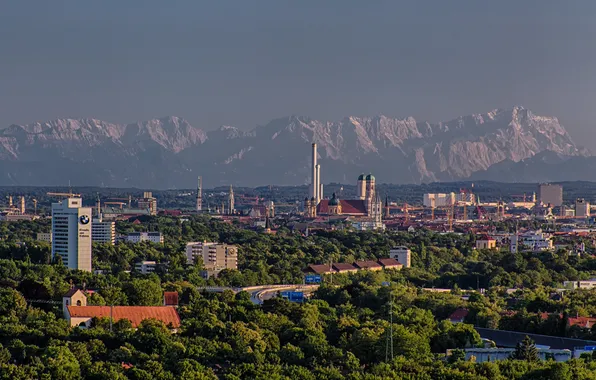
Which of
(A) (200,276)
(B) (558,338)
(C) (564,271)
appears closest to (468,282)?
(C) (564,271)

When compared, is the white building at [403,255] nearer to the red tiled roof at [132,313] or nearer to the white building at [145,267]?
the white building at [145,267]

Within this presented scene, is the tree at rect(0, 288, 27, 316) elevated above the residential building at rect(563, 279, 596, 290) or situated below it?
above

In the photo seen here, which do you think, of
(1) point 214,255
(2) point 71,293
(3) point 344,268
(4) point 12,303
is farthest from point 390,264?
(4) point 12,303

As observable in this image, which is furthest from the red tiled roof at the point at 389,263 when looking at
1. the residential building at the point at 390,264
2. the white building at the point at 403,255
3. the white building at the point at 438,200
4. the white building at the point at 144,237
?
the white building at the point at 438,200

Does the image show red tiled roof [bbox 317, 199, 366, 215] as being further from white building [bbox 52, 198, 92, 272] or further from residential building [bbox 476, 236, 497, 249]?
white building [bbox 52, 198, 92, 272]

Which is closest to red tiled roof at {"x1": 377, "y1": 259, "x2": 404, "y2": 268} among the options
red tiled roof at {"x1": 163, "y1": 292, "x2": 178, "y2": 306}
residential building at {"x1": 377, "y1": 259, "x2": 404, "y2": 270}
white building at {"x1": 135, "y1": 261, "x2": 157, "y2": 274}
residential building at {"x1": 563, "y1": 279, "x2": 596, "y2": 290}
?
residential building at {"x1": 377, "y1": 259, "x2": 404, "y2": 270}

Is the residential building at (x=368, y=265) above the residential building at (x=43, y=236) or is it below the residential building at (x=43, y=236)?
below

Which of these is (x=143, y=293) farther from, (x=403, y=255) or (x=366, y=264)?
(x=403, y=255)
